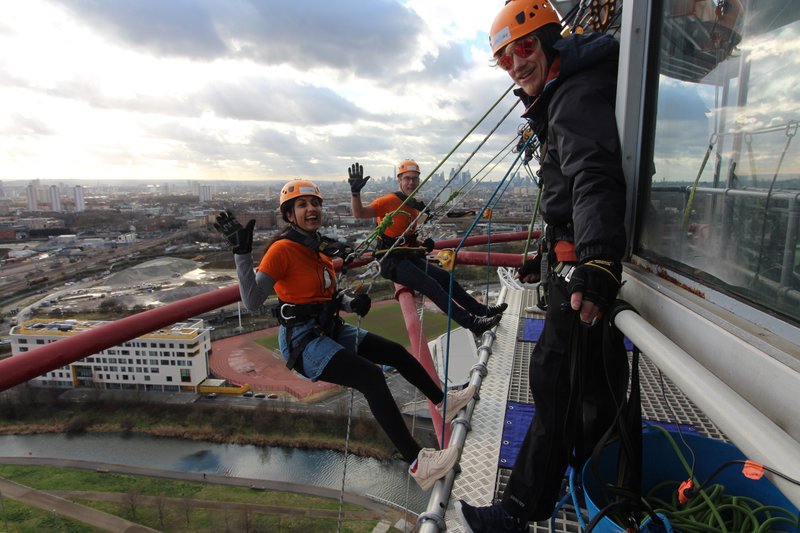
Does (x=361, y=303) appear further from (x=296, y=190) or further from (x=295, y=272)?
(x=296, y=190)

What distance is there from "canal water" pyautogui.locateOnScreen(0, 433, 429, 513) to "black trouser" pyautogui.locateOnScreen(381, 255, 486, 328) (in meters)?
9.58

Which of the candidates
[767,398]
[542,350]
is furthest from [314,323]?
[767,398]

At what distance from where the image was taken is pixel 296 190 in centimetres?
257

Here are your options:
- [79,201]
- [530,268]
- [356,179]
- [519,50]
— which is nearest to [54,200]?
[79,201]

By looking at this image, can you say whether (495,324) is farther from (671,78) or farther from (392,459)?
(392,459)

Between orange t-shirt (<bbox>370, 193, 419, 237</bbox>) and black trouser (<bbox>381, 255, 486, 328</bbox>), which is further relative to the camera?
orange t-shirt (<bbox>370, 193, 419, 237</bbox>)

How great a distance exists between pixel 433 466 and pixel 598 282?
133cm

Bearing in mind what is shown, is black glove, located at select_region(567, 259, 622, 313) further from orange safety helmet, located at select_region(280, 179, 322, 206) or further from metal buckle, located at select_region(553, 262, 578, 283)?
orange safety helmet, located at select_region(280, 179, 322, 206)

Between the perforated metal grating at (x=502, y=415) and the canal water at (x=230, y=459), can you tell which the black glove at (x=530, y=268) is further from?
the canal water at (x=230, y=459)

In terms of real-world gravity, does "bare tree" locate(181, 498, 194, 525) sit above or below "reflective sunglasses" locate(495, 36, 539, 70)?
below

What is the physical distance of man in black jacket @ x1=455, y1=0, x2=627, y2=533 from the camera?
3.99 feet

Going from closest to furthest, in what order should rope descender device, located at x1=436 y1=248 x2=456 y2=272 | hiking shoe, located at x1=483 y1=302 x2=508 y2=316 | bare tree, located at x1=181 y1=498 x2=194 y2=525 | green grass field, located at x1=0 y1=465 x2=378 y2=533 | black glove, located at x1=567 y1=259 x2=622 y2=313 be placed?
1. black glove, located at x1=567 y1=259 x2=622 y2=313
2. rope descender device, located at x1=436 y1=248 x2=456 y2=272
3. hiking shoe, located at x1=483 y1=302 x2=508 y2=316
4. green grass field, located at x1=0 y1=465 x2=378 y2=533
5. bare tree, located at x1=181 y1=498 x2=194 y2=525

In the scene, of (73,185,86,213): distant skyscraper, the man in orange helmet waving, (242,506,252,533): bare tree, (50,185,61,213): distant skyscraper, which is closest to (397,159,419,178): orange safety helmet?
the man in orange helmet waving

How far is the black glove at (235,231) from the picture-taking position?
2.29m
